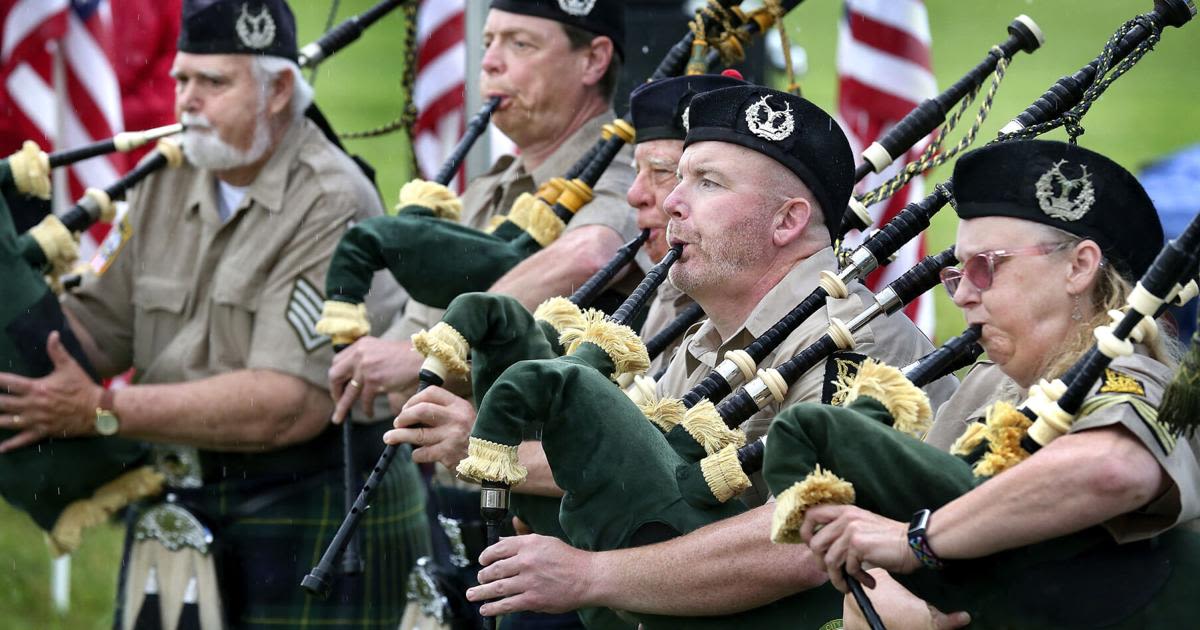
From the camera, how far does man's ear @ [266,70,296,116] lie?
197 inches

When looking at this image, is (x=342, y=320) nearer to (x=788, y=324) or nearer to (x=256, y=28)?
(x=256, y=28)

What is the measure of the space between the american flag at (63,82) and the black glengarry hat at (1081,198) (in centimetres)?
453

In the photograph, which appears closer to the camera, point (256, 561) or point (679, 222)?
point (679, 222)

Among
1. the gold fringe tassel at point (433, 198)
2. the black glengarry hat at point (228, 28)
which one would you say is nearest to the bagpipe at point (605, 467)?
the gold fringe tassel at point (433, 198)

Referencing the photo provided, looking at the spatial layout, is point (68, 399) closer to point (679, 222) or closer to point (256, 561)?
point (256, 561)

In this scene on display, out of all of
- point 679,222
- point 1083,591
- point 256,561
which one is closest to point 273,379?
point 256,561

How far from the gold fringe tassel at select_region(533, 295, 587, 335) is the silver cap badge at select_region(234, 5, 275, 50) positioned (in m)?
1.74

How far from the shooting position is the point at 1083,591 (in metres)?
2.57

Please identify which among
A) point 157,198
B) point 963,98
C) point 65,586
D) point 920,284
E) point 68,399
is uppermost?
point 963,98

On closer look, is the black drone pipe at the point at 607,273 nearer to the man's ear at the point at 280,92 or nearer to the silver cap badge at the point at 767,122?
the silver cap badge at the point at 767,122

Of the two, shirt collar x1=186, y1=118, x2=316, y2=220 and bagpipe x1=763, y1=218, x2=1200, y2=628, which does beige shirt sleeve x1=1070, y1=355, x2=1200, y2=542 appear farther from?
shirt collar x1=186, y1=118, x2=316, y2=220

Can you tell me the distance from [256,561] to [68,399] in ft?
2.18

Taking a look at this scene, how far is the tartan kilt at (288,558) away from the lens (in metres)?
4.84

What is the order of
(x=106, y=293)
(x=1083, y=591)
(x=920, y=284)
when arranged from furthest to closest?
(x=106, y=293) < (x=920, y=284) < (x=1083, y=591)
